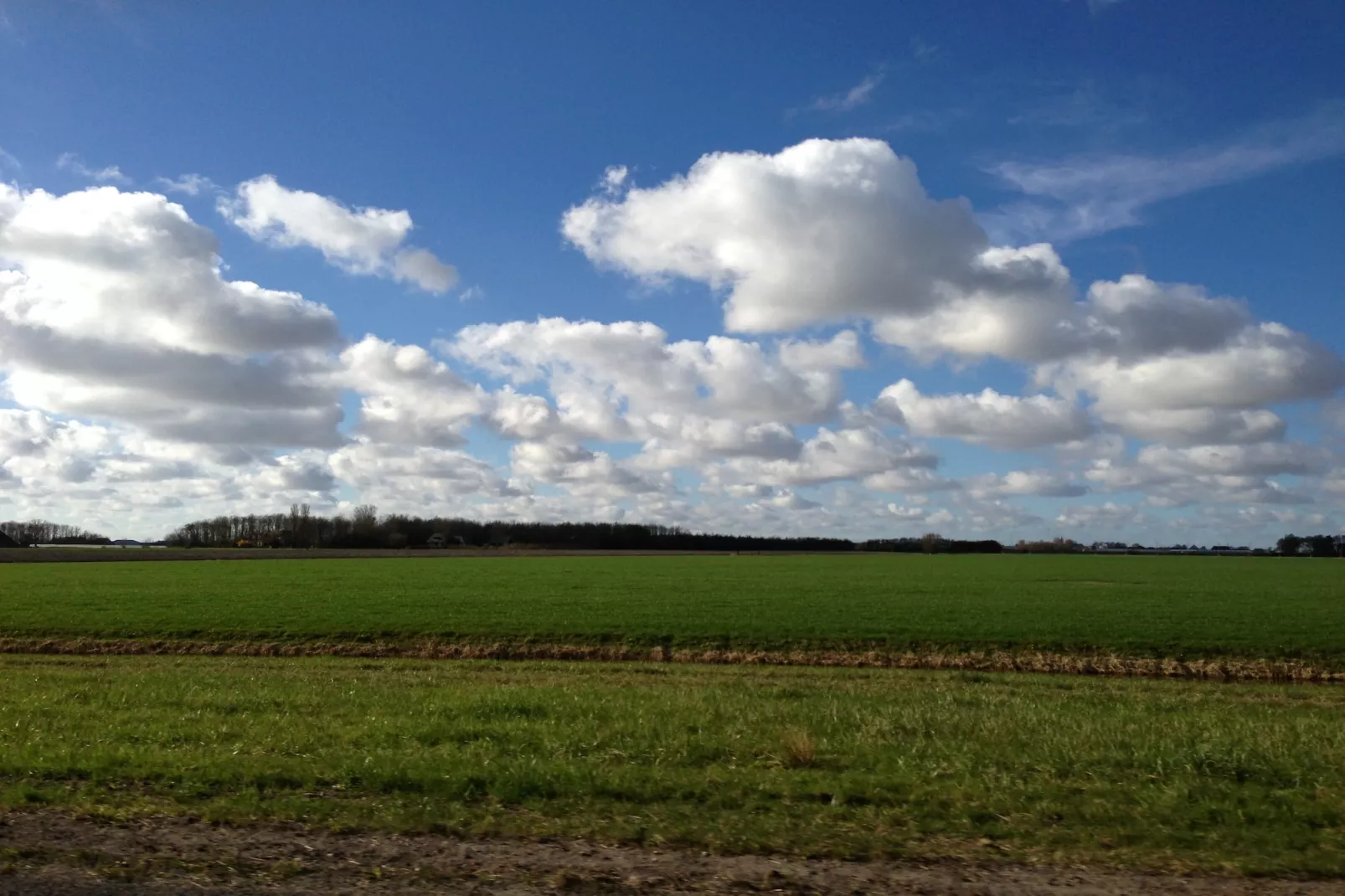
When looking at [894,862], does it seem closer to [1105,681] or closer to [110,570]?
[1105,681]

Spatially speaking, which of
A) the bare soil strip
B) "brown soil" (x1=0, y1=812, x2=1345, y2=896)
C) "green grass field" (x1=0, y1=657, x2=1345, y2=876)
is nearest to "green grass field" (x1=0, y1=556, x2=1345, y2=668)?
the bare soil strip

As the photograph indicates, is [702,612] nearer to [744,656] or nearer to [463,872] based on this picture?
[744,656]

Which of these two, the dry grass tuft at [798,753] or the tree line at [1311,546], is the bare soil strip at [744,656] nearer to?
the dry grass tuft at [798,753]

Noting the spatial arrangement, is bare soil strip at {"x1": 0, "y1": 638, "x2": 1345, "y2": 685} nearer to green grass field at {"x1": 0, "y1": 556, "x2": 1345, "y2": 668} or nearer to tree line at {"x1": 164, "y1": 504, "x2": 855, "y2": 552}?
green grass field at {"x1": 0, "y1": 556, "x2": 1345, "y2": 668}

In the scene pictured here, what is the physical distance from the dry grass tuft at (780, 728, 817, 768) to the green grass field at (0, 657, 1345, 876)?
3 cm

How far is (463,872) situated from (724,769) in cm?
388

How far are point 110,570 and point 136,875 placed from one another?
81.1 m

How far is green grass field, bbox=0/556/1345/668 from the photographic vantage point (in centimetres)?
3128

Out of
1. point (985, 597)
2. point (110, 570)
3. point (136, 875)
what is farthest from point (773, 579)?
point (136, 875)

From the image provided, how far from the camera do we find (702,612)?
126ft

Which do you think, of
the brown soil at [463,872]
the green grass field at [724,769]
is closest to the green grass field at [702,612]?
the green grass field at [724,769]

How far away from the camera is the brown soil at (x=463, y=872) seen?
6703 mm

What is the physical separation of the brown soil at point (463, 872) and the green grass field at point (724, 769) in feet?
1.14

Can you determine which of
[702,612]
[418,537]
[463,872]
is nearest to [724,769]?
[463,872]
